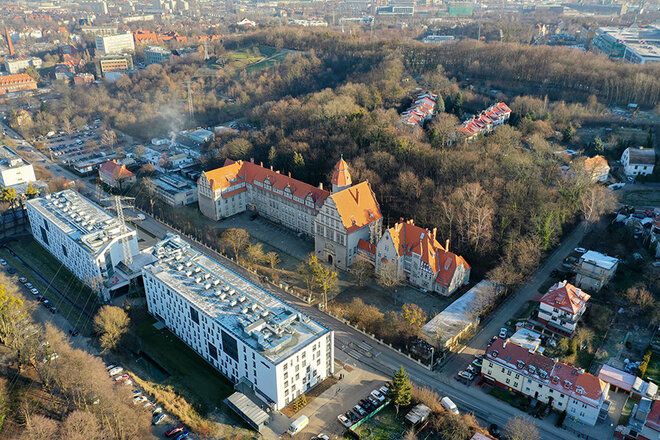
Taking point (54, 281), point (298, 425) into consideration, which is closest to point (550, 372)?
point (298, 425)

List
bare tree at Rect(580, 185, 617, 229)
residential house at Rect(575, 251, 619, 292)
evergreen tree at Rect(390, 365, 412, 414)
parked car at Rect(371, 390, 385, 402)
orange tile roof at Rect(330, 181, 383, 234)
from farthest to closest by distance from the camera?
1. bare tree at Rect(580, 185, 617, 229)
2. orange tile roof at Rect(330, 181, 383, 234)
3. residential house at Rect(575, 251, 619, 292)
4. parked car at Rect(371, 390, 385, 402)
5. evergreen tree at Rect(390, 365, 412, 414)

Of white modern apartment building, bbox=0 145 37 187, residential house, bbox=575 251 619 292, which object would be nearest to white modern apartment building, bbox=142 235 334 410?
residential house, bbox=575 251 619 292

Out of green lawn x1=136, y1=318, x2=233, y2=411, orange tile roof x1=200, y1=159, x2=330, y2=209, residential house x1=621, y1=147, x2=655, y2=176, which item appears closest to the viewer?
green lawn x1=136, y1=318, x2=233, y2=411

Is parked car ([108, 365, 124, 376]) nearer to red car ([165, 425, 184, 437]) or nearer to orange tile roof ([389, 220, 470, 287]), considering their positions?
red car ([165, 425, 184, 437])

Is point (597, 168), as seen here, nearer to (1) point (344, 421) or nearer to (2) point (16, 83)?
(1) point (344, 421)

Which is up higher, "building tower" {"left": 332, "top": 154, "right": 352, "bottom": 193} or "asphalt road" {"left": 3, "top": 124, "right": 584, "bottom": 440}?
"building tower" {"left": 332, "top": 154, "right": 352, "bottom": 193}

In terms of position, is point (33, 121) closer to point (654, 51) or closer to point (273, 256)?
point (273, 256)
